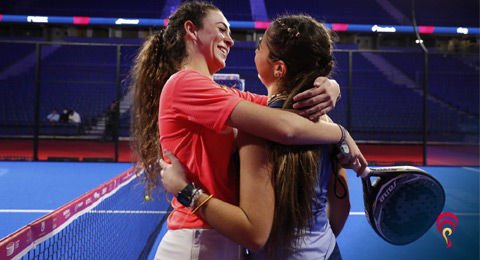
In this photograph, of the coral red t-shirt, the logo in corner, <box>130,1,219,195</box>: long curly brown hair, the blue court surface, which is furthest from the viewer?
the logo in corner

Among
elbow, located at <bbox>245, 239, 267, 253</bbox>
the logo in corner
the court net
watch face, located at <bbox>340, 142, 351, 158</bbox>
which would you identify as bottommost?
the logo in corner

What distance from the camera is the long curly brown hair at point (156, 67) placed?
1600 millimetres

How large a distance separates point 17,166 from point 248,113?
8761 mm

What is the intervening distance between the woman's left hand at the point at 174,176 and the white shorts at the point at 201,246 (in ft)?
0.54

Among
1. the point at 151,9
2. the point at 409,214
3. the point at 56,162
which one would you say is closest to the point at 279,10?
the point at 151,9

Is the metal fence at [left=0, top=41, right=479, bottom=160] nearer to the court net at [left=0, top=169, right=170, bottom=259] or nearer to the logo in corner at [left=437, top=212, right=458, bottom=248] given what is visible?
the logo in corner at [left=437, top=212, right=458, bottom=248]

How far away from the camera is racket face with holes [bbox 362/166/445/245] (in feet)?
4.81

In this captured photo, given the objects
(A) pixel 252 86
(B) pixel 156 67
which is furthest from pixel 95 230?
(A) pixel 252 86

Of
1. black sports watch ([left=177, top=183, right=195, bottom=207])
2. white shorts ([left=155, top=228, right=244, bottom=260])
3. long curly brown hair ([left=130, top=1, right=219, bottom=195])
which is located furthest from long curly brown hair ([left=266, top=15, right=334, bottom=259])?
long curly brown hair ([left=130, top=1, right=219, bottom=195])

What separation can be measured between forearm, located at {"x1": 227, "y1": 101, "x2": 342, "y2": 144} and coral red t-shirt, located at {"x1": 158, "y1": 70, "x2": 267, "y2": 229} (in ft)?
0.27

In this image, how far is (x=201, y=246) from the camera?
130cm

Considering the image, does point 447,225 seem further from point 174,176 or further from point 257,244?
point 174,176

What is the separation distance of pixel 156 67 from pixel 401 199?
3.95 ft

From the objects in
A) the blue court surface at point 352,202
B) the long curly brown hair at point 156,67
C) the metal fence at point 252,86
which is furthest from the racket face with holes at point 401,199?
the metal fence at point 252,86
